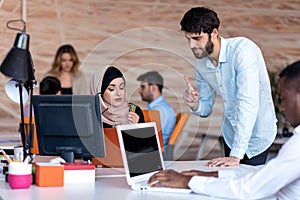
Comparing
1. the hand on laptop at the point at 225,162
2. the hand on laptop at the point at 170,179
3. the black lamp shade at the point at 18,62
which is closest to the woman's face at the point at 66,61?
the hand on laptop at the point at 225,162

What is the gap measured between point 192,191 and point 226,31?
17.2 feet

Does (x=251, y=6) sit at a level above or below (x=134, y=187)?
above

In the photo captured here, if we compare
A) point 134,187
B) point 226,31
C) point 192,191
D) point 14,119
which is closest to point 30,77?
point 134,187

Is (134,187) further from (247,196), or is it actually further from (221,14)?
(221,14)

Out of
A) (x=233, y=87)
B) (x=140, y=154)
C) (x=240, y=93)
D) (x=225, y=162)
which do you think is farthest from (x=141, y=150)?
(x=233, y=87)

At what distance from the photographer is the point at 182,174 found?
8.18ft

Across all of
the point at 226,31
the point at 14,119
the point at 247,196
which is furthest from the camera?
the point at 226,31

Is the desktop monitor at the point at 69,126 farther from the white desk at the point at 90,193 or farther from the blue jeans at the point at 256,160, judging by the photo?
the blue jeans at the point at 256,160

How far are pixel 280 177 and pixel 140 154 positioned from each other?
72 cm

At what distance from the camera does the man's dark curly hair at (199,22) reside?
315 centimetres

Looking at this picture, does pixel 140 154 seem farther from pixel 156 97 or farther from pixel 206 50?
pixel 156 97

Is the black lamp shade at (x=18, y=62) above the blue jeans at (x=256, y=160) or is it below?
above

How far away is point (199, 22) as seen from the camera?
314cm

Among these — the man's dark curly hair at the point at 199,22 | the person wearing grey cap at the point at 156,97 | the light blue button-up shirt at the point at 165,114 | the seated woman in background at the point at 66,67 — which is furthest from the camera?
the seated woman in background at the point at 66,67
